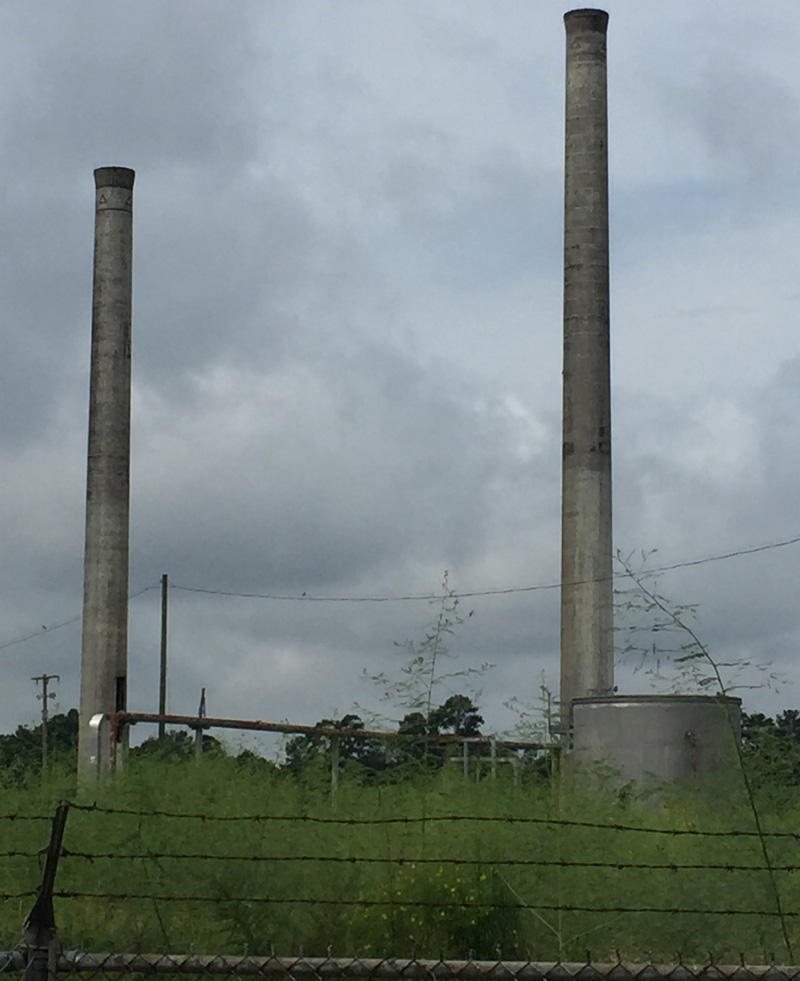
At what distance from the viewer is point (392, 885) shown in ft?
36.1

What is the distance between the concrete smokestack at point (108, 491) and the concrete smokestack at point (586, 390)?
796cm

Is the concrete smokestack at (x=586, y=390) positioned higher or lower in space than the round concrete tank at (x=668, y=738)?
higher

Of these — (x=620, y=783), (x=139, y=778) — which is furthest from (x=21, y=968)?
(x=620, y=783)

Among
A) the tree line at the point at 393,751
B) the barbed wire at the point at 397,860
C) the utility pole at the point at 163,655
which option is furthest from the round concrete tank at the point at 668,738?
the utility pole at the point at 163,655

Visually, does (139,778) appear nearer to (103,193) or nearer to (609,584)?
(609,584)

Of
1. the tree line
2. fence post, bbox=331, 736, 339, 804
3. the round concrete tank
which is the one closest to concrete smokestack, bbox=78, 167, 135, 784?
the tree line

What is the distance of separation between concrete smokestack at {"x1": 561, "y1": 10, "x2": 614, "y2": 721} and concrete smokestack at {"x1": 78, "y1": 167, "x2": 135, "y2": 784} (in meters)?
7.96

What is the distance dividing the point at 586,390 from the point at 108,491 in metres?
8.66

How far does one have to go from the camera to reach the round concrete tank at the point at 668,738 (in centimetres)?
1927

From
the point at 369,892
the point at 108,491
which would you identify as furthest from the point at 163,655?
the point at 369,892

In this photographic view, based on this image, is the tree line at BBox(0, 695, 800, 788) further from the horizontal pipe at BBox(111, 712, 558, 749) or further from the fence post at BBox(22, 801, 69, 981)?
the fence post at BBox(22, 801, 69, 981)

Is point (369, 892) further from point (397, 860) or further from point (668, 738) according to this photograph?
point (668, 738)

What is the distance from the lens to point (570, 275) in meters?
26.8

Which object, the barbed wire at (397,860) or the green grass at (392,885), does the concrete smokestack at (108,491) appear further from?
the barbed wire at (397,860)
